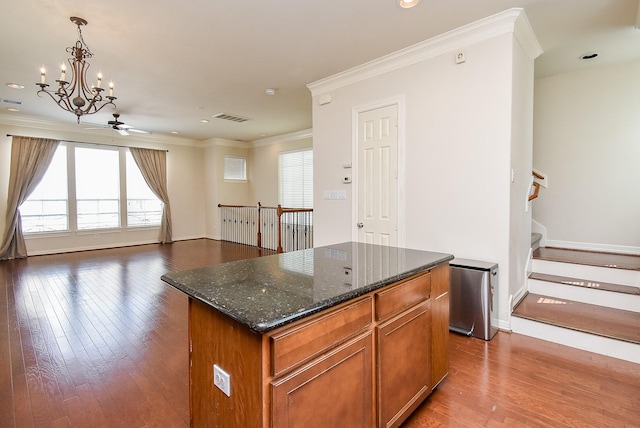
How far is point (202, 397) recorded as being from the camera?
1357 mm

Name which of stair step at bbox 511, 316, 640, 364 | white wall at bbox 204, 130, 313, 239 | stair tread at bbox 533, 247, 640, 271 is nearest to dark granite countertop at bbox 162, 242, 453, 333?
stair step at bbox 511, 316, 640, 364

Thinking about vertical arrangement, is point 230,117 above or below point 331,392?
above

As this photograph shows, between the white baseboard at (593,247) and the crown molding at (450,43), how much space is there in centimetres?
252

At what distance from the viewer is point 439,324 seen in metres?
1.94

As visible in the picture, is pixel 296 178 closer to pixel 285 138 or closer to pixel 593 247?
pixel 285 138

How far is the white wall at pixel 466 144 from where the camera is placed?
2.90 m

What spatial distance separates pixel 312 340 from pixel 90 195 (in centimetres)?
827

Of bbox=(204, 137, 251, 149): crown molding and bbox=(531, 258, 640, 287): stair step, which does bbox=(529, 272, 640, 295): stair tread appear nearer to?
bbox=(531, 258, 640, 287): stair step

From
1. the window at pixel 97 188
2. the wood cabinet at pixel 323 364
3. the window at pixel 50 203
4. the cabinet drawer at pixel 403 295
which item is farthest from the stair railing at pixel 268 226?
the wood cabinet at pixel 323 364

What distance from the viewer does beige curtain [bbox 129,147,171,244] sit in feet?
26.2

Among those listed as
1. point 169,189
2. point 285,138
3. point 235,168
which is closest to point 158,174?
point 169,189

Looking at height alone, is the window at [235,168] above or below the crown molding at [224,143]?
below

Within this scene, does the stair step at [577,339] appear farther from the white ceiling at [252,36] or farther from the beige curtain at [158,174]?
the beige curtain at [158,174]

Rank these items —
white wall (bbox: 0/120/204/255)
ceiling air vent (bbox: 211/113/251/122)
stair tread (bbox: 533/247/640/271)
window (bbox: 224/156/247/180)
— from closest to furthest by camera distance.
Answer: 1. stair tread (bbox: 533/247/640/271)
2. ceiling air vent (bbox: 211/113/251/122)
3. white wall (bbox: 0/120/204/255)
4. window (bbox: 224/156/247/180)
